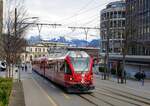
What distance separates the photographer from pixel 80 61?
3325 cm

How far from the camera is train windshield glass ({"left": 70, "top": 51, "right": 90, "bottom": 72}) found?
3294cm

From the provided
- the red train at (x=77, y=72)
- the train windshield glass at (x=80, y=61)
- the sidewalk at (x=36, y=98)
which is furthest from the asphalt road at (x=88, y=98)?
the train windshield glass at (x=80, y=61)

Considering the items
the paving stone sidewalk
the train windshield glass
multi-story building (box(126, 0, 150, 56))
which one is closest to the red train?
the train windshield glass

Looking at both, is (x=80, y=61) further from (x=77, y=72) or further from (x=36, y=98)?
(x=36, y=98)

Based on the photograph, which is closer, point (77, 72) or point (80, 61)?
point (77, 72)

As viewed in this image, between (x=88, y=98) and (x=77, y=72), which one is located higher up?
(x=77, y=72)

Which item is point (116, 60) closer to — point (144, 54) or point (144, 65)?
point (144, 54)

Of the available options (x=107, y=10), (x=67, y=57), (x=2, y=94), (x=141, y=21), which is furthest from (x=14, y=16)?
(x=107, y=10)

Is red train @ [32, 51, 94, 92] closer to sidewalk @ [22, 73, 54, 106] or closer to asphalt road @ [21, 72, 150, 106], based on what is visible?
asphalt road @ [21, 72, 150, 106]

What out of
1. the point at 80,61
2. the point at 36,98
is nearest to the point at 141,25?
the point at 80,61

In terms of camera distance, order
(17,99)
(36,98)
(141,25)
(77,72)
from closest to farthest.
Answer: (17,99) < (36,98) < (77,72) < (141,25)

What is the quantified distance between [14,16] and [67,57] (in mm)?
10719

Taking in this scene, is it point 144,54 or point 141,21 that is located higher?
point 141,21

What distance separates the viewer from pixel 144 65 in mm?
72125
